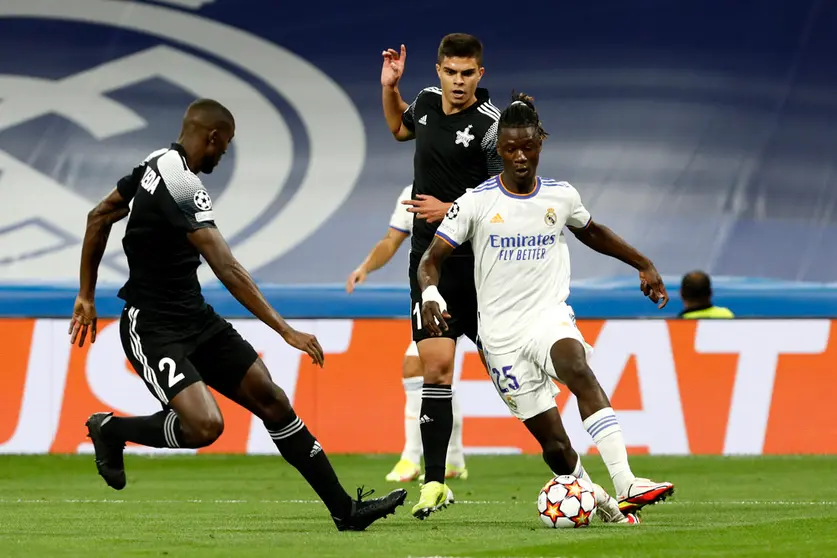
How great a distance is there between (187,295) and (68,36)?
1375cm

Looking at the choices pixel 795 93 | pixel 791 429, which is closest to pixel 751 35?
pixel 795 93

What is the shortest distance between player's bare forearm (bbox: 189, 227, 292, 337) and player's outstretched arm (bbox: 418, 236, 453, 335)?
0.81 meters

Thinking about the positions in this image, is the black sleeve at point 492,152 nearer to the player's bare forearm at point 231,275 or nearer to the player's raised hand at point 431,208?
the player's raised hand at point 431,208

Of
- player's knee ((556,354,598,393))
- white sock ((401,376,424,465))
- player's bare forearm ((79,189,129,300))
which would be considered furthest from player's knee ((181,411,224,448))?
white sock ((401,376,424,465))

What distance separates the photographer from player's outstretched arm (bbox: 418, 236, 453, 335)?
6738 millimetres

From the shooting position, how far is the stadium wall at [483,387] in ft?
40.8

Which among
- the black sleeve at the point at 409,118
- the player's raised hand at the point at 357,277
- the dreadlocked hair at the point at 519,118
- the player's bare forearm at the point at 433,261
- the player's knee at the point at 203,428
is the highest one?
the dreadlocked hair at the point at 519,118

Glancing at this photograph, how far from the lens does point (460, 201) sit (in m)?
7.13

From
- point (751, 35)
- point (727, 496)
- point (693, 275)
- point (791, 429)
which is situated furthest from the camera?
point (751, 35)

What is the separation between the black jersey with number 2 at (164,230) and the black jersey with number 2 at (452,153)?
147 cm

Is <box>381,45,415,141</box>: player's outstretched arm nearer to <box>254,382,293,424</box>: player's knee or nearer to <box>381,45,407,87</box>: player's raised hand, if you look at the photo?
<box>381,45,407,87</box>: player's raised hand

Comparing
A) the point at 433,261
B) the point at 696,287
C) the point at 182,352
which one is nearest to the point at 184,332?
the point at 182,352

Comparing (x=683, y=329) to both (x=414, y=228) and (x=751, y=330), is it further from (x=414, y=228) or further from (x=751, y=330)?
(x=414, y=228)

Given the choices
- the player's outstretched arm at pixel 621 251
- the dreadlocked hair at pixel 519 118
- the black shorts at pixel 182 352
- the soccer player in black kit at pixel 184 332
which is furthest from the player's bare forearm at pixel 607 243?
the black shorts at pixel 182 352
